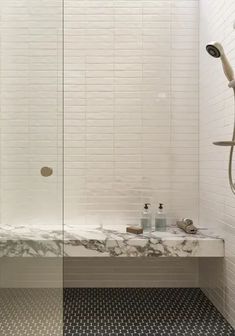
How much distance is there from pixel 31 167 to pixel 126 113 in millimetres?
1515

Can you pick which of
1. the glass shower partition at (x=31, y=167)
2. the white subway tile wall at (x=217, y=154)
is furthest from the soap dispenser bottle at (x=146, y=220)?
the glass shower partition at (x=31, y=167)

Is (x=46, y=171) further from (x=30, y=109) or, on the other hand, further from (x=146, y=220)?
(x=146, y=220)

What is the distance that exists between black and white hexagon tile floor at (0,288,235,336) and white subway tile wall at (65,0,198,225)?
61 cm

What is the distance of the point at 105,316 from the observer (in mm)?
2309

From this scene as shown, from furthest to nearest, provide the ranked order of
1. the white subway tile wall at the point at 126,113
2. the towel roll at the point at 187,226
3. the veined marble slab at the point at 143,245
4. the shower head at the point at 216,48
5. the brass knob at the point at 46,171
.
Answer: the white subway tile wall at the point at 126,113, the towel roll at the point at 187,226, the veined marble slab at the point at 143,245, the shower head at the point at 216,48, the brass knob at the point at 46,171

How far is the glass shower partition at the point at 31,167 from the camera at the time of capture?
1.45 m

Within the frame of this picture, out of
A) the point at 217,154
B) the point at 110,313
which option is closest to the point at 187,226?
the point at 217,154

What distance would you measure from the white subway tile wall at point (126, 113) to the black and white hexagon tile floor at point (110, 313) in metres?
0.61

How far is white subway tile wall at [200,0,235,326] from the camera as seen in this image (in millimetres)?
2289

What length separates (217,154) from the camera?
2.52 m

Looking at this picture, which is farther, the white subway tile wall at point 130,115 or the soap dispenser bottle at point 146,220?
the white subway tile wall at point 130,115

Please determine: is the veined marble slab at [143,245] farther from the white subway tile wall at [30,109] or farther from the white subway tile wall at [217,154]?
the white subway tile wall at [30,109]

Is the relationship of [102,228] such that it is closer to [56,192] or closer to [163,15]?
[56,192]

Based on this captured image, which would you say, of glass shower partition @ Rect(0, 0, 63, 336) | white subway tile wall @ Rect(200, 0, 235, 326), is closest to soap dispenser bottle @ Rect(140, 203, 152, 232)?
white subway tile wall @ Rect(200, 0, 235, 326)
